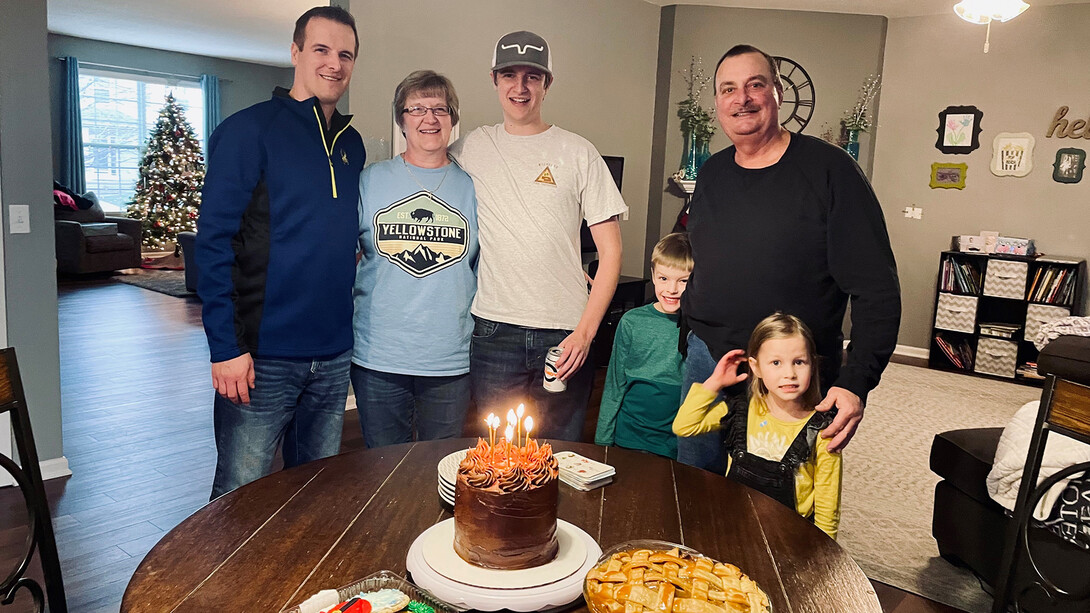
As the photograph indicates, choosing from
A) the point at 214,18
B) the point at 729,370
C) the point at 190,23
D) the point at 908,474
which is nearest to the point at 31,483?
the point at 729,370

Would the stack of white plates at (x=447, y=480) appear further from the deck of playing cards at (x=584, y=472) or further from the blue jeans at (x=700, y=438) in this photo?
the blue jeans at (x=700, y=438)

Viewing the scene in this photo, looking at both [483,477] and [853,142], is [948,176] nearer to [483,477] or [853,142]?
[853,142]

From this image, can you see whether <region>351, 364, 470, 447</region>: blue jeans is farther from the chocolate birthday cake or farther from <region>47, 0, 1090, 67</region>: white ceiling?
<region>47, 0, 1090, 67</region>: white ceiling

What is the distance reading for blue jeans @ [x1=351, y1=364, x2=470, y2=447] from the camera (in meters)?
2.02

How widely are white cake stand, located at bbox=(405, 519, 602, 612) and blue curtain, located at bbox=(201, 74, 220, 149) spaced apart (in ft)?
37.9

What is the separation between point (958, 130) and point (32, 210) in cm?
630

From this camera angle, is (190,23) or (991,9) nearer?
(991,9)

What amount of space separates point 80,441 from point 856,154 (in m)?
5.78

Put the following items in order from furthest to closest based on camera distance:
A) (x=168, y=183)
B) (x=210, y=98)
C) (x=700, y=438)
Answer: (x=210, y=98)
(x=168, y=183)
(x=700, y=438)

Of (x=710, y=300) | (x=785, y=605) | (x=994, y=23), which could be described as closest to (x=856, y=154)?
(x=994, y=23)

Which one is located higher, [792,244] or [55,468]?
[792,244]

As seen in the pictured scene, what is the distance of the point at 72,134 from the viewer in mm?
10133

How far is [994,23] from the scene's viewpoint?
608 centimetres

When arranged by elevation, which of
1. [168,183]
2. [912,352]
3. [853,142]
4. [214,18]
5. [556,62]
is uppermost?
[214,18]
